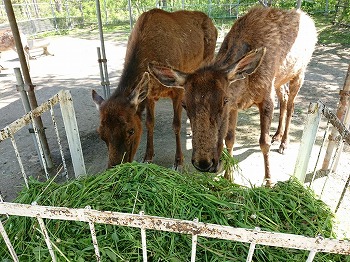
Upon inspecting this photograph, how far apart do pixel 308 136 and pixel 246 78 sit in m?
1.28

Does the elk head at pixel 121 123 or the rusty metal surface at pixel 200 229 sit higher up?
the rusty metal surface at pixel 200 229

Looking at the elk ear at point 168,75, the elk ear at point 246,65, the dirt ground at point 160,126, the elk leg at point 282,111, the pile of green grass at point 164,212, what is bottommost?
the dirt ground at point 160,126

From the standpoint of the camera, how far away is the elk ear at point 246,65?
3.25 m

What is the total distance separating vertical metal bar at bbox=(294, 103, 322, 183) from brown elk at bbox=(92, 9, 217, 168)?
1944 millimetres

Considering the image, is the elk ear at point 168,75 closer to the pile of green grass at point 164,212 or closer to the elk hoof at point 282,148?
the pile of green grass at point 164,212

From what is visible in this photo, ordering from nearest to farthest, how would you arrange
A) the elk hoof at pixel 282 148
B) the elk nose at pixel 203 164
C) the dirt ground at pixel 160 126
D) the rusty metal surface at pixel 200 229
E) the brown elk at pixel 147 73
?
the rusty metal surface at pixel 200 229, the elk nose at pixel 203 164, the brown elk at pixel 147 73, the dirt ground at pixel 160 126, the elk hoof at pixel 282 148

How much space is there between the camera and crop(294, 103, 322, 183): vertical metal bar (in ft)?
10.2

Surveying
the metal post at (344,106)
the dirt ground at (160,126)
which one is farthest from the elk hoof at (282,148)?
the metal post at (344,106)

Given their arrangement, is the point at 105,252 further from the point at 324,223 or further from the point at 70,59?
the point at 70,59

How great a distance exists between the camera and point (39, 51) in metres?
17.1

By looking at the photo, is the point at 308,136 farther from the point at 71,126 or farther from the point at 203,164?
the point at 71,126

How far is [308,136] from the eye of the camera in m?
3.30

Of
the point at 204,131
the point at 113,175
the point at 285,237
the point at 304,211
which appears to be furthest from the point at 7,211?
the point at 304,211

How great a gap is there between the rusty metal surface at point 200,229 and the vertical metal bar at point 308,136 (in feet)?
6.82
